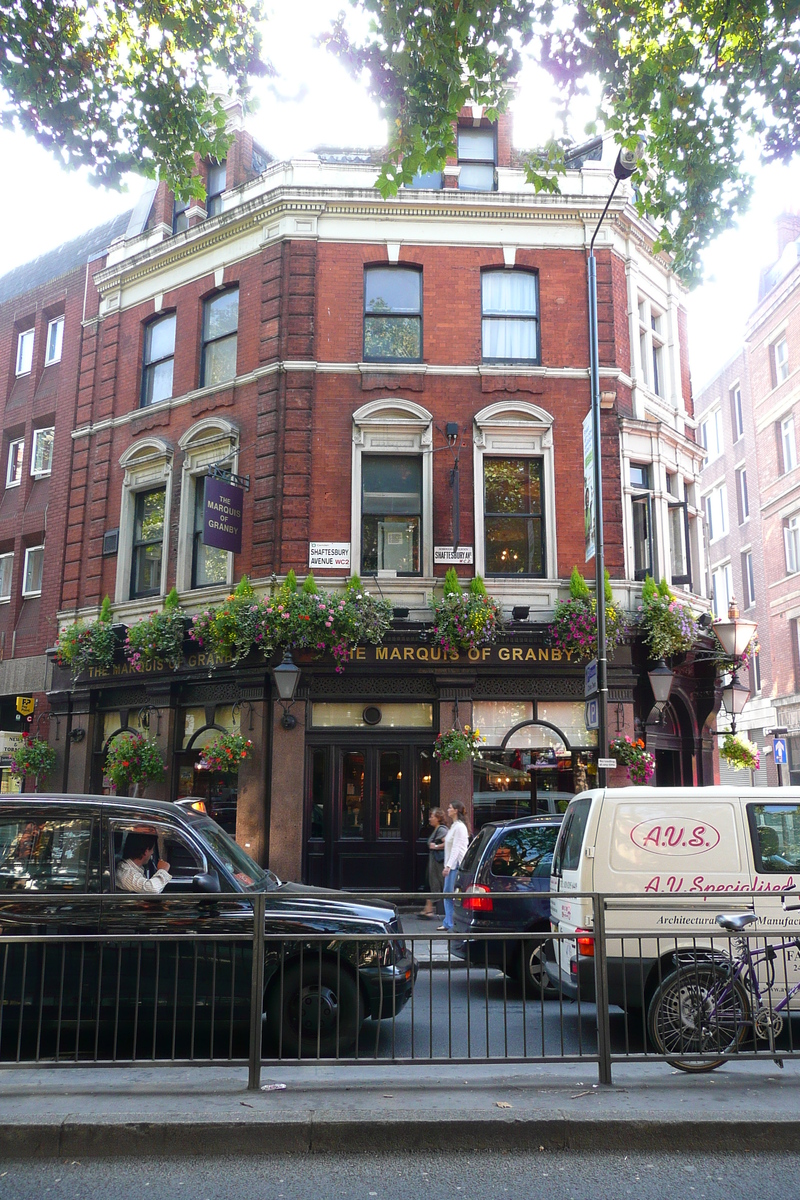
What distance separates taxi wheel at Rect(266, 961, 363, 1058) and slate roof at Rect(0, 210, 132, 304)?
19.7 m

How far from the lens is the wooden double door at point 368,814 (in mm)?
16000

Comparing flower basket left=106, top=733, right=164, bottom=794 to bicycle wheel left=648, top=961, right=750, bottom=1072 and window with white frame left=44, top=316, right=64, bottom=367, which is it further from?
bicycle wheel left=648, top=961, right=750, bottom=1072

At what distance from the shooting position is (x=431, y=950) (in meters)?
6.00

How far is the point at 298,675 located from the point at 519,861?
5898 millimetres

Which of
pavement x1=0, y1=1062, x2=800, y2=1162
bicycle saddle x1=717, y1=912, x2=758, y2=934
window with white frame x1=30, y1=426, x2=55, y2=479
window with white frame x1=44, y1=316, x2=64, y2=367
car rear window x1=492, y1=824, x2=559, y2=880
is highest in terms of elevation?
window with white frame x1=44, y1=316, x2=64, y2=367

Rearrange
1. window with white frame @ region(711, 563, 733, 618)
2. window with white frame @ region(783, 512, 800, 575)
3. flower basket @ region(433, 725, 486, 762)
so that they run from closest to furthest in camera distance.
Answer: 1. flower basket @ region(433, 725, 486, 762)
2. window with white frame @ region(783, 512, 800, 575)
3. window with white frame @ region(711, 563, 733, 618)

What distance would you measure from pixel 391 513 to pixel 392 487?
1.65ft

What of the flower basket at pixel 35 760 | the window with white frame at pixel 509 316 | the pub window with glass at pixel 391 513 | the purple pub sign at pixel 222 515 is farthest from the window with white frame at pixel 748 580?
the flower basket at pixel 35 760

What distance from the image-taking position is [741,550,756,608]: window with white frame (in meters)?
37.5

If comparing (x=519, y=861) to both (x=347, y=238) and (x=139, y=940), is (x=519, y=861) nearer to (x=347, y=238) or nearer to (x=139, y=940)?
(x=139, y=940)

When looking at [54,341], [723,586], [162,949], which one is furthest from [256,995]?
[723,586]

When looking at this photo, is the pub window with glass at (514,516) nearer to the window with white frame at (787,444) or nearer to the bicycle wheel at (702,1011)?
the bicycle wheel at (702,1011)

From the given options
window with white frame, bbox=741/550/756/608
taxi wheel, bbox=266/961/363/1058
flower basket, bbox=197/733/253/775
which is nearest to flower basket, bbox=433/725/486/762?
flower basket, bbox=197/733/253/775

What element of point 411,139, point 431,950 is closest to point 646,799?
point 431,950
